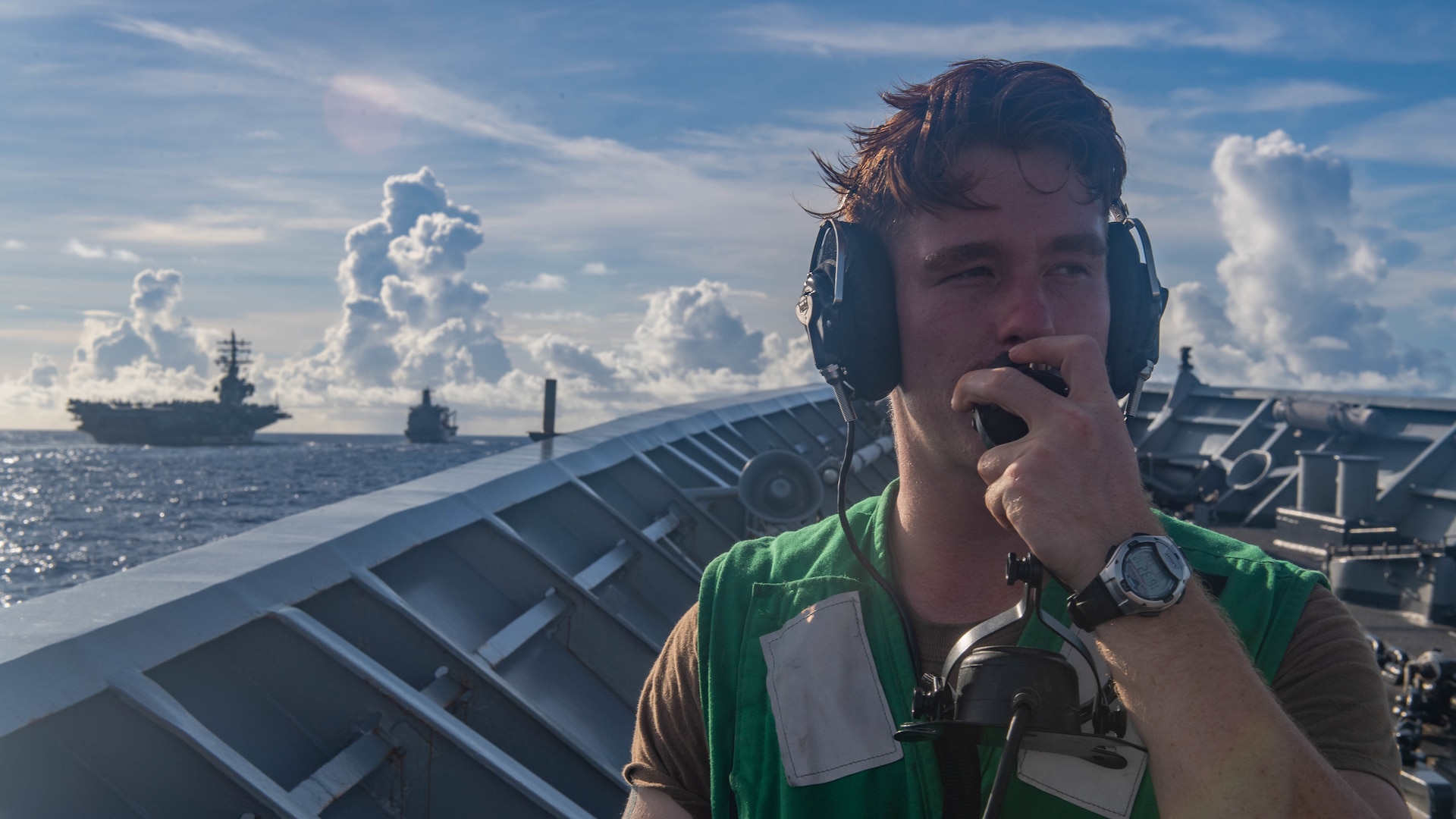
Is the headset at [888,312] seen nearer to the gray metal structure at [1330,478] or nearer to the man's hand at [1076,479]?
the man's hand at [1076,479]

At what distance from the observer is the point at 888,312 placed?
193 centimetres

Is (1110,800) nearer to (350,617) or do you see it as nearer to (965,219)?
(965,219)

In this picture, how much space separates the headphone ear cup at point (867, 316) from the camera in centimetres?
192

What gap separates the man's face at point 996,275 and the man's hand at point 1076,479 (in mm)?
302

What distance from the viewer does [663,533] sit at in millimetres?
6844

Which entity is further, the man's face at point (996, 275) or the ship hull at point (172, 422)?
the ship hull at point (172, 422)

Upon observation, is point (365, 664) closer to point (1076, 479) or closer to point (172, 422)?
point (1076, 479)

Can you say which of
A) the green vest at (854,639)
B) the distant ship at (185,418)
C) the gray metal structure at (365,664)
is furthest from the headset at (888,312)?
the distant ship at (185,418)

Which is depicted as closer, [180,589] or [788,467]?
[180,589]

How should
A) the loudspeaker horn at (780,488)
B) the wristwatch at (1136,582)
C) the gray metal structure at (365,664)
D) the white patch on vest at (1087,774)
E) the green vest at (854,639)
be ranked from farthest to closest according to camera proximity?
the loudspeaker horn at (780,488)
the gray metal structure at (365,664)
the green vest at (854,639)
the white patch on vest at (1087,774)
the wristwatch at (1136,582)

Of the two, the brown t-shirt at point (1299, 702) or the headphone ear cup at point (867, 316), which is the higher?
the headphone ear cup at point (867, 316)

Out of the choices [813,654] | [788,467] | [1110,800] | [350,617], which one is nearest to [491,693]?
[350,617]

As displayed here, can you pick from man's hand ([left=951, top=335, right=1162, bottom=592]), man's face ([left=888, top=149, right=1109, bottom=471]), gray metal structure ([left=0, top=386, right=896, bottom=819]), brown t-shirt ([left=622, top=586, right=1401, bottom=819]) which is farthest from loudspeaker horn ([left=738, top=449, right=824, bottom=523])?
man's hand ([left=951, top=335, right=1162, bottom=592])

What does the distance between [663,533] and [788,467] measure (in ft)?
3.27
